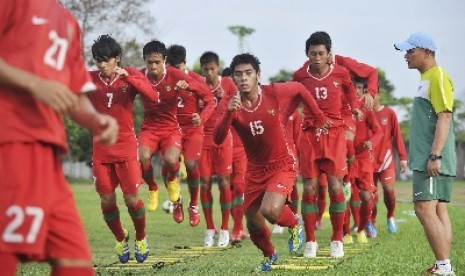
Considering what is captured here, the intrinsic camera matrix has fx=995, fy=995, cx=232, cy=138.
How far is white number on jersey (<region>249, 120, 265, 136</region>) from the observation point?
10472mm

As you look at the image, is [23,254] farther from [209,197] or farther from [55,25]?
[209,197]

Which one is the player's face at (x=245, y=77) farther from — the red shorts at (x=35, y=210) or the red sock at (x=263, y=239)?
the red shorts at (x=35, y=210)

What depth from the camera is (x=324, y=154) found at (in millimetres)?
13141

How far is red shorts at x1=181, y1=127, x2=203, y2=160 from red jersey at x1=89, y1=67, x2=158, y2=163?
3.82 m

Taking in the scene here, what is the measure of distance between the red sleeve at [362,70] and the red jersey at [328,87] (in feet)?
1.57

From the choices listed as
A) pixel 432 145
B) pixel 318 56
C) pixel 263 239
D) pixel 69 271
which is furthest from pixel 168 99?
pixel 69 271

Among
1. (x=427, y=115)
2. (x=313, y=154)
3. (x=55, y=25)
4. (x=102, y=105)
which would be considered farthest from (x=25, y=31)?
(x=313, y=154)

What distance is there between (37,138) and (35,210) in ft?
1.21

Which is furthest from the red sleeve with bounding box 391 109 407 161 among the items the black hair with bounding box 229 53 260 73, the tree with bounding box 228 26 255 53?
the tree with bounding box 228 26 255 53

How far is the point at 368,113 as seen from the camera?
16.5m

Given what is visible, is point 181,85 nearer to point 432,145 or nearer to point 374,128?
point 432,145

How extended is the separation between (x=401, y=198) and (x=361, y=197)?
701 inches

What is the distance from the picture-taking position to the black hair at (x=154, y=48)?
13.1 metres

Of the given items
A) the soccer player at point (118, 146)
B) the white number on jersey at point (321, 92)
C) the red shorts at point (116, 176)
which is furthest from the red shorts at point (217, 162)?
the red shorts at point (116, 176)
